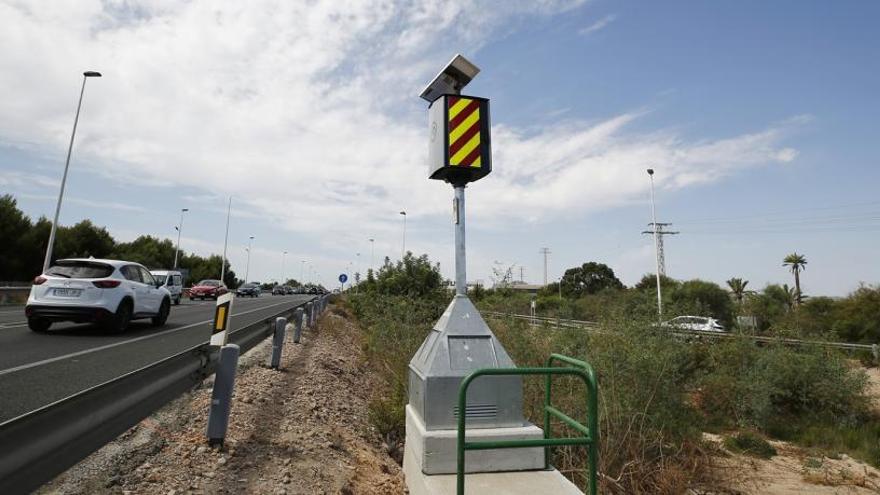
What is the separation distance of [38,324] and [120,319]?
1.60 metres

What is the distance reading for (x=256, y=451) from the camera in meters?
3.90

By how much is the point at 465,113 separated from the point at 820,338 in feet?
53.7

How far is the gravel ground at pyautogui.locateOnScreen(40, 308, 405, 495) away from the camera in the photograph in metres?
3.16

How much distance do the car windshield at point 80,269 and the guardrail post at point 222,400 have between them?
836 centimetres

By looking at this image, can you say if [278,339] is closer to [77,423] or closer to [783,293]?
[77,423]

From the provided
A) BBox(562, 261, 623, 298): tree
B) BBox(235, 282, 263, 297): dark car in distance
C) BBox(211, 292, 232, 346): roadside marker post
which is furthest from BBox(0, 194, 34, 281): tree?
BBox(562, 261, 623, 298): tree

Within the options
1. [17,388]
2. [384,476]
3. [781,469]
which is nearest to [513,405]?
[384,476]

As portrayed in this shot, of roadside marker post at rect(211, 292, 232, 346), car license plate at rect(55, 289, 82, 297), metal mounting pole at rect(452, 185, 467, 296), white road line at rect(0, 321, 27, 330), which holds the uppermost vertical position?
metal mounting pole at rect(452, 185, 467, 296)

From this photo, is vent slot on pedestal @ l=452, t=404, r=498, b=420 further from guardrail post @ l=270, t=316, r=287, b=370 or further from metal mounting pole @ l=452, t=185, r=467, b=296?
guardrail post @ l=270, t=316, r=287, b=370

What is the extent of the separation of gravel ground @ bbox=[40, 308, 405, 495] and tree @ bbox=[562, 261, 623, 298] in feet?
239

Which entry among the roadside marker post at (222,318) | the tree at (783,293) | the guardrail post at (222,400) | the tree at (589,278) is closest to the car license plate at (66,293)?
the roadside marker post at (222,318)

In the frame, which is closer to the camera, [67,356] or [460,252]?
[460,252]

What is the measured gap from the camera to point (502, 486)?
126 inches

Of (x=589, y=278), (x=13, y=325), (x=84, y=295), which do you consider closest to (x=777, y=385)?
(x=84, y=295)
